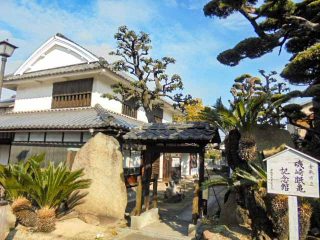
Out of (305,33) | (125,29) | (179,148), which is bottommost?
(179,148)

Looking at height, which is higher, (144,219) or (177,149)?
(177,149)

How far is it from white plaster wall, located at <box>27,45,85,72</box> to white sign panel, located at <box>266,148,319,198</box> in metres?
15.0

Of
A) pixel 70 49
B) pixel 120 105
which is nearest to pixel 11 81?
pixel 70 49

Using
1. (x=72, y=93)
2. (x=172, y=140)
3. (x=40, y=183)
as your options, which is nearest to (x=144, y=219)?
(x=172, y=140)

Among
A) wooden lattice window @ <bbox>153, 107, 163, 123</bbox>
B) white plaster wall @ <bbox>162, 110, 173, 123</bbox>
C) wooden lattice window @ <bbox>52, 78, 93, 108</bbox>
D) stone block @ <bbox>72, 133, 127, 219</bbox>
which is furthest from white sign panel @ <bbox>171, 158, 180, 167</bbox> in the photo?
stone block @ <bbox>72, 133, 127, 219</bbox>

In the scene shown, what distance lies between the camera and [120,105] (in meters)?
18.4

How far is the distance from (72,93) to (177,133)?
9782 mm

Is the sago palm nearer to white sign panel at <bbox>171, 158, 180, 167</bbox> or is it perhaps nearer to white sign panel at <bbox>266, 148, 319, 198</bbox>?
white sign panel at <bbox>266, 148, 319, 198</bbox>

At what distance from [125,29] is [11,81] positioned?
32.6 ft

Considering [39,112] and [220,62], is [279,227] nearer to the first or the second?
[220,62]

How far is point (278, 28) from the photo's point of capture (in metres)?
10.2

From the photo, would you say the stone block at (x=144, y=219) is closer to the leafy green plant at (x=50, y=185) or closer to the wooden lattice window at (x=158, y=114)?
the leafy green plant at (x=50, y=185)

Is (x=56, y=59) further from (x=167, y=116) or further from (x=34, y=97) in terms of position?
(x=167, y=116)

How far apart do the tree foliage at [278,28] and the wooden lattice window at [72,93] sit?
30.4 feet
